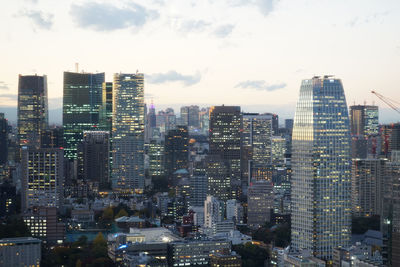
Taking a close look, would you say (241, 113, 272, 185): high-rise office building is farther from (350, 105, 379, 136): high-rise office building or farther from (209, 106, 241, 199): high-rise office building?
(350, 105, 379, 136): high-rise office building

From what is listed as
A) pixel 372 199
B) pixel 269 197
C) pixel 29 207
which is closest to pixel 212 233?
pixel 269 197

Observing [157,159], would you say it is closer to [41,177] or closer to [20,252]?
[41,177]

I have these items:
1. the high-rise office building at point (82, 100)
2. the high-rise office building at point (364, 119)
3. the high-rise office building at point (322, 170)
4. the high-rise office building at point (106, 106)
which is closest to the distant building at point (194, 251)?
the high-rise office building at point (322, 170)

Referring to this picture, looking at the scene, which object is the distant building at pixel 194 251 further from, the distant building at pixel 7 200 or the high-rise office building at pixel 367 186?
the distant building at pixel 7 200

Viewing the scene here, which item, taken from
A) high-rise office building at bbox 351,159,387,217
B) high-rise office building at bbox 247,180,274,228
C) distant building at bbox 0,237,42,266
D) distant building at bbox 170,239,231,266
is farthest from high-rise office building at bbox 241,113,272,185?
distant building at bbox 0,237,42,266

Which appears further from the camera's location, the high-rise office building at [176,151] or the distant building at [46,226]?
the high-rise office building at [176,151]

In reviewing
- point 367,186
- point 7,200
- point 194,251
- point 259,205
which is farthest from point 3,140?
point 194,251

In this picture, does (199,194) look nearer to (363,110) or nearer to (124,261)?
(124,261)
